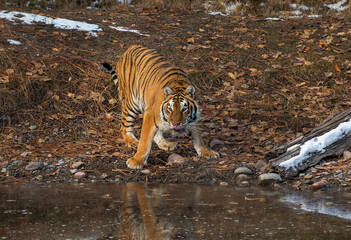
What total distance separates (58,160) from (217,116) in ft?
7.82

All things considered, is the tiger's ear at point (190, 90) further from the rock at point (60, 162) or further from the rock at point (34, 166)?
the rock at point (34, 166)

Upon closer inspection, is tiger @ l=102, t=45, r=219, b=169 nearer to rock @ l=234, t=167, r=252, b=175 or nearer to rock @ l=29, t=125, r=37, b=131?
rock @ l=234, t=167, r=252, b=175

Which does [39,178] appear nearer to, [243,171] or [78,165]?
[78,165]

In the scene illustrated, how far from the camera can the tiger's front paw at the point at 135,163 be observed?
5113 millimetres

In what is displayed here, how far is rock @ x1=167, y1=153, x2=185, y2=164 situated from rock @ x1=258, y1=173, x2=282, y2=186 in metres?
0.96

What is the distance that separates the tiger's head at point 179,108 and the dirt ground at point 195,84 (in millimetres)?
492

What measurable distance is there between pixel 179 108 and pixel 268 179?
1.15 metres

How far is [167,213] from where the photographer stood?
3566 millimetres

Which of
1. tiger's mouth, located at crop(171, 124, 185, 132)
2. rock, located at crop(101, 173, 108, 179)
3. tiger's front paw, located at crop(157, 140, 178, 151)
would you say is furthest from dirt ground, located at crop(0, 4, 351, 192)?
tiger's mouth, located at crop(171, 124, 185, 132)

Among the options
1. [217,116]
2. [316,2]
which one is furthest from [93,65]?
[316,2]

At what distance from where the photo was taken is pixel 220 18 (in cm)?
1009

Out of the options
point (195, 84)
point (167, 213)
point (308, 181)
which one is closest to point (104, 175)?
point (167, 213)

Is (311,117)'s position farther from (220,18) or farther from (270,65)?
(220,18)

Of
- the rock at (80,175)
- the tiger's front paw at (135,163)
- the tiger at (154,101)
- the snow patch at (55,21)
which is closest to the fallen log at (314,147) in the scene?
the tiger at (154,101)
